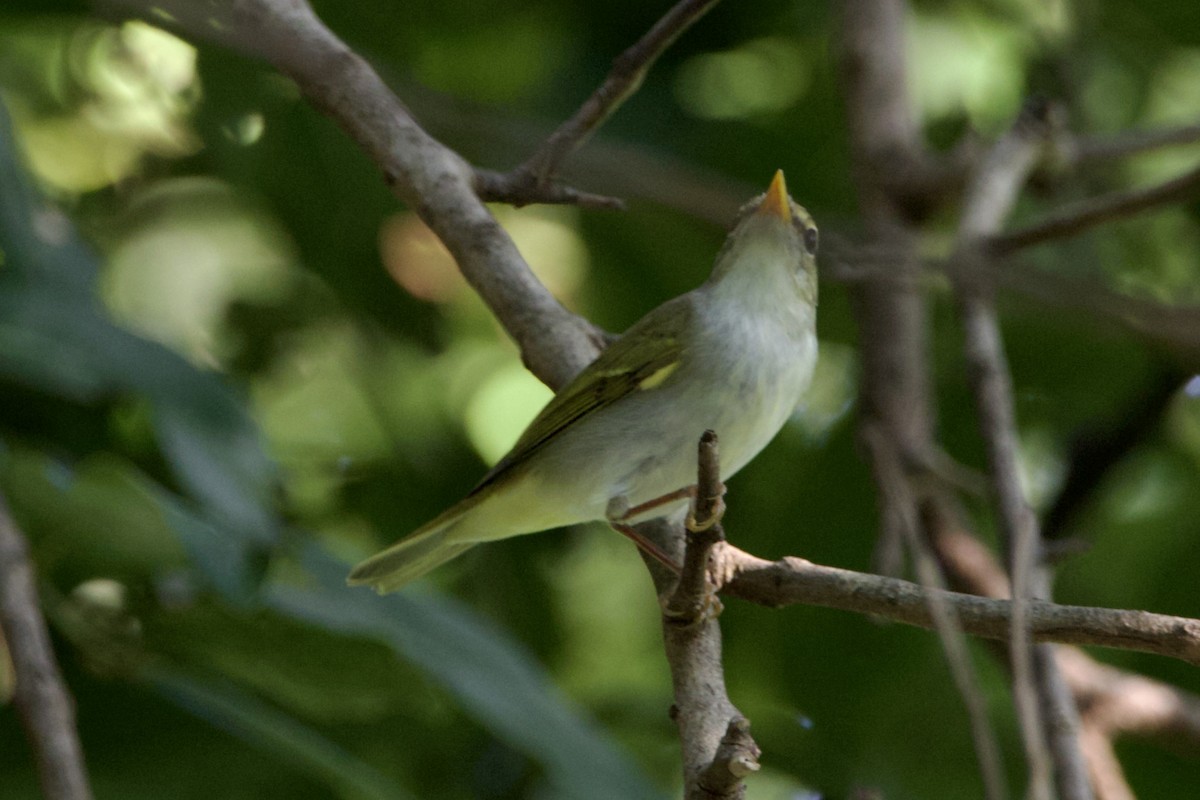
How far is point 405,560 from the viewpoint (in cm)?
336

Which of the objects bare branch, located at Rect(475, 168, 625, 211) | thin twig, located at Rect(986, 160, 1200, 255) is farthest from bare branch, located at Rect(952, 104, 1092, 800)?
bare branch, located at Rect(475, 168, 625, 211)

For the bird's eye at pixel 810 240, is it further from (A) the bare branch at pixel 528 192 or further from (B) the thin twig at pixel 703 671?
(B) the thin twig at pixel 703 671

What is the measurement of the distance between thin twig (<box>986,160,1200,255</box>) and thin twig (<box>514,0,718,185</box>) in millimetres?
1472

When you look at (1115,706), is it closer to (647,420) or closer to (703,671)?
(647,420)

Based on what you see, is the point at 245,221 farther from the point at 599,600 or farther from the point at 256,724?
the point at 256,724

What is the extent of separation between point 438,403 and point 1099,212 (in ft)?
8.54

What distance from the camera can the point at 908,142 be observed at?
5051 mm

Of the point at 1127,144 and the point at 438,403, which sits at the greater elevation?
the point at 1127,144

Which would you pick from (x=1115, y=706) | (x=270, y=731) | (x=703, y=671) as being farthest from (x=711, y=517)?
(x=1115, y=706)

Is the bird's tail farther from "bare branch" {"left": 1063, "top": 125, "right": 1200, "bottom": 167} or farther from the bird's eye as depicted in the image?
"bare branch" {"left": 1063, "top": 125, "right": 1200, "bottom": 167}

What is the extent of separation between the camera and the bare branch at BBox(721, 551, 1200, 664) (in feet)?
5.73

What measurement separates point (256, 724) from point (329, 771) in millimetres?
351

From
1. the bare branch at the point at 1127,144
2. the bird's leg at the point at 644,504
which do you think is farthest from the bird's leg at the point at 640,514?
the bare branch at the point at 1127,144

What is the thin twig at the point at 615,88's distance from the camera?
8.74 ft
